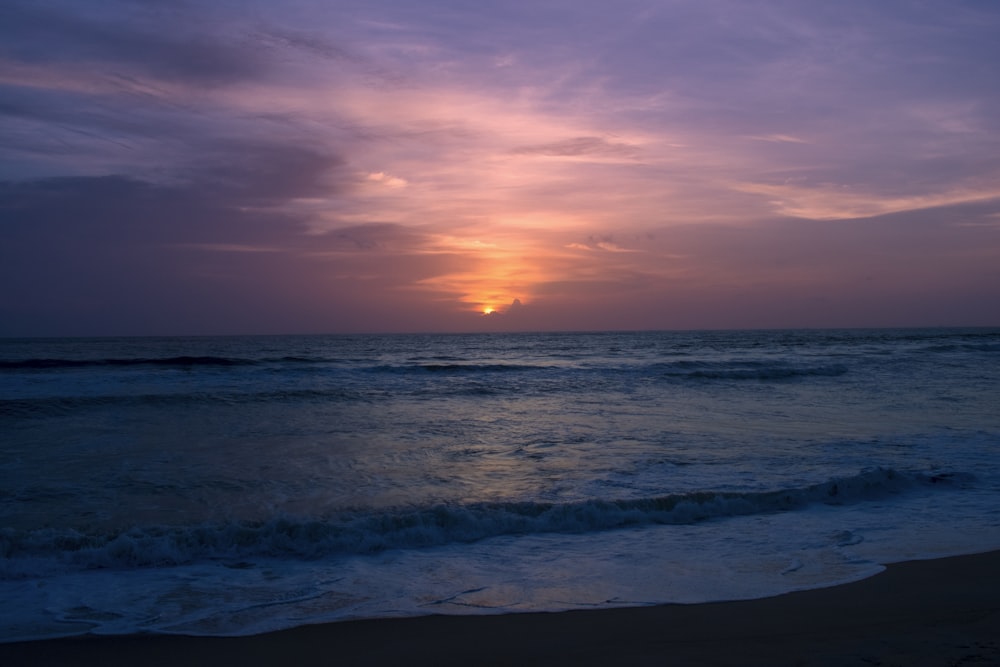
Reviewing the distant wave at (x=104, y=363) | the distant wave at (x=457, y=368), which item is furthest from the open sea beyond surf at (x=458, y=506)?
the distant wave at (x=104, y=363)

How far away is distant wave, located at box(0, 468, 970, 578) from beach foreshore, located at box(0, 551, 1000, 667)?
195cm

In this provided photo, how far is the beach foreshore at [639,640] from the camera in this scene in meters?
4.14

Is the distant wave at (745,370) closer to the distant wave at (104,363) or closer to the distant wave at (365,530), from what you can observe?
the distant wave at (365,530)

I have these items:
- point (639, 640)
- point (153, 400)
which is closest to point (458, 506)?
point (639, 640)

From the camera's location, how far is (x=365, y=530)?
7.08 m

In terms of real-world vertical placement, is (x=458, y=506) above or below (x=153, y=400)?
below

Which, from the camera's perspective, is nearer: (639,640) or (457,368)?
(639,640)

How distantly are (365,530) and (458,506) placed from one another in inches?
47.1

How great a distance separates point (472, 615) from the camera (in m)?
4.90

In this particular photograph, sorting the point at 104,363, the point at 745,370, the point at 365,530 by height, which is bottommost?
the point at 365,530

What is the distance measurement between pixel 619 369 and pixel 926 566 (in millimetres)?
24640

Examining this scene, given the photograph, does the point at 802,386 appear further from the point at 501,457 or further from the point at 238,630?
the point at 238,630

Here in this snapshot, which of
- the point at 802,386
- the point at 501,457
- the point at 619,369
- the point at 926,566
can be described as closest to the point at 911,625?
the point at 926,566

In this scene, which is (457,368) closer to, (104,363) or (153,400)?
(153,400)
